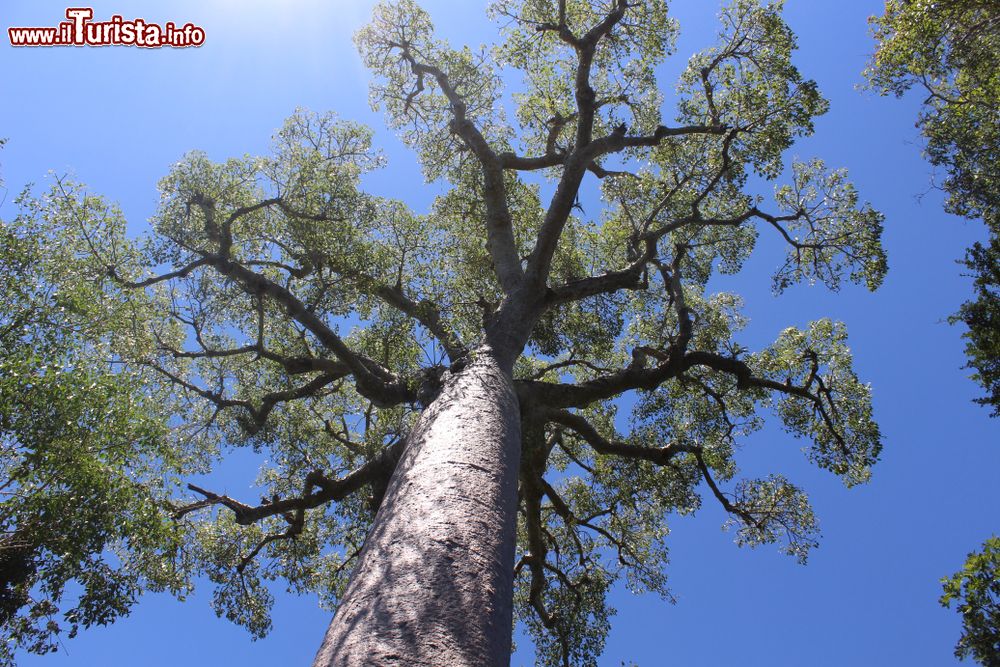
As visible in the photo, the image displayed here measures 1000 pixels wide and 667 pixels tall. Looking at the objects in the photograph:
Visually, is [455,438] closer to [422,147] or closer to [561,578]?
[561,578]

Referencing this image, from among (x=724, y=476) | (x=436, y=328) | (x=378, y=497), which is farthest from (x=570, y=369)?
(x=378, y=497)

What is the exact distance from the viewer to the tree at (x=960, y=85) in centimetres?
816

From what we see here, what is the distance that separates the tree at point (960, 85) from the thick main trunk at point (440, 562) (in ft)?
20.8

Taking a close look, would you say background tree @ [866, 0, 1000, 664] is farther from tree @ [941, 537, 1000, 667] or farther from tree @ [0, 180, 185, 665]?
tree @ [0, 180, 185, 665]

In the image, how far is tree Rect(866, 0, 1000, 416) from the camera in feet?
26.8

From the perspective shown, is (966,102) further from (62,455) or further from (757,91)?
(62,455)

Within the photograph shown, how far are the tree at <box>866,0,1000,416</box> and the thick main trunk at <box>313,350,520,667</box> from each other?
6339mm

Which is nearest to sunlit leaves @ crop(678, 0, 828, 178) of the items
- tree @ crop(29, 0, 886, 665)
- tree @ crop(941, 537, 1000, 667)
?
tree @ crop(29, 0, 886, 665)

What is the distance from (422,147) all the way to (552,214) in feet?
16.1

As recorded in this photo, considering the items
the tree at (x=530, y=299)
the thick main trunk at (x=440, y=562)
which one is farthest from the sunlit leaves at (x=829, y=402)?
the thick main trunk at (x=440, y=562)

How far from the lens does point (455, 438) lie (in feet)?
15.5

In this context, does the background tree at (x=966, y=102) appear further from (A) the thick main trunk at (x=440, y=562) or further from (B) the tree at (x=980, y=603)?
(A) the thick main trunk at (x=440, y=562)

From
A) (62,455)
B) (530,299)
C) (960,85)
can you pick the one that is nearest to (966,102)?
(960,85)

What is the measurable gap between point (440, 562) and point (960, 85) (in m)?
11.4
